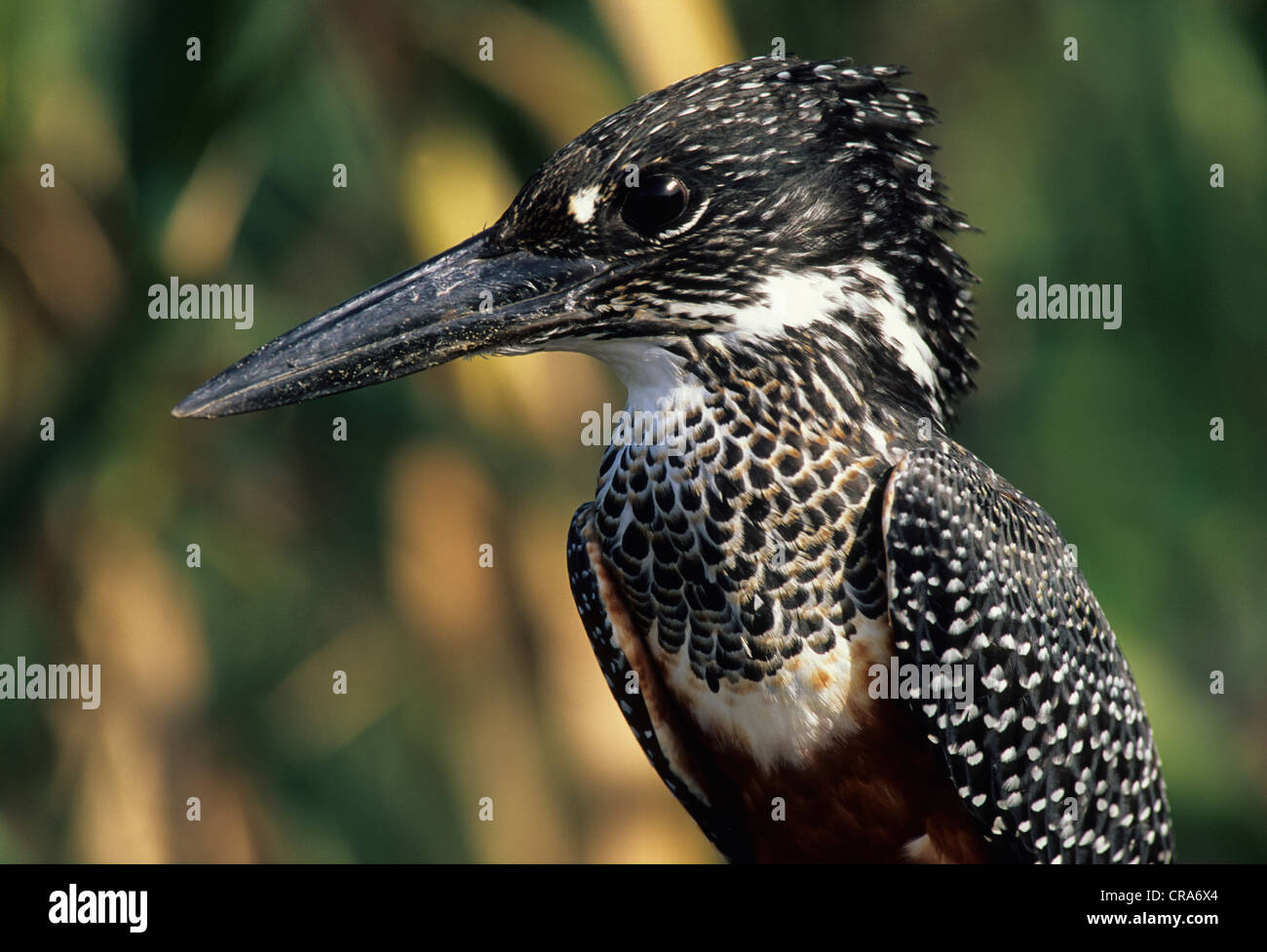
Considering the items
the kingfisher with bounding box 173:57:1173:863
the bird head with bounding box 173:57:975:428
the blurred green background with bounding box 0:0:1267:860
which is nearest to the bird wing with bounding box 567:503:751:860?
the kingfisher with bounding box 173:57:1173:863

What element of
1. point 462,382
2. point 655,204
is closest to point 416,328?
point 655,204

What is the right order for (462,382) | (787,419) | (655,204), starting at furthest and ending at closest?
(462,382)
(787,419)
(655,204)

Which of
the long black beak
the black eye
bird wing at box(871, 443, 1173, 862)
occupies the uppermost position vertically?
the black eye

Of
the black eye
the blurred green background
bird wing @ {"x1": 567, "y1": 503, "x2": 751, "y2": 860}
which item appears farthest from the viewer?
the blurred green background

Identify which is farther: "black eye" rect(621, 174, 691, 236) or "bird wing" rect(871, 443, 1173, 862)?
"bird wing" rect(871, 443, 1173, 862)

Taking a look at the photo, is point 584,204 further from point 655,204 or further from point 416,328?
point 416,328

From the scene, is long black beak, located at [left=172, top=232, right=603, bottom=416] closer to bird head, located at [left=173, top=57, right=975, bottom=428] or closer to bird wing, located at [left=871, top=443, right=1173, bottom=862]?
bird head, located at [left=173, top=57, right=975, bottom=428]

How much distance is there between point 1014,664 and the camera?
2.55 m

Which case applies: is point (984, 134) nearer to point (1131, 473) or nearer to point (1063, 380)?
point (1063, 380)

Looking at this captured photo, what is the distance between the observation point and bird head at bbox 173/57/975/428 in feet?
7.50

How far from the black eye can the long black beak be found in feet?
0.35

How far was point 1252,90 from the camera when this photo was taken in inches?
191

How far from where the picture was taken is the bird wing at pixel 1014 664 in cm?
239

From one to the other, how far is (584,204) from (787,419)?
1.76 ft
